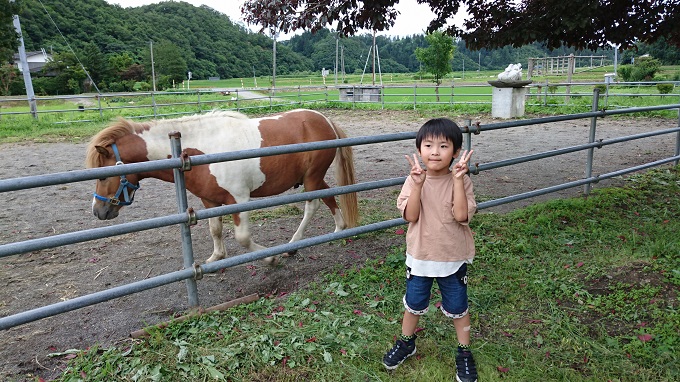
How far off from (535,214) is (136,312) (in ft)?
12.1

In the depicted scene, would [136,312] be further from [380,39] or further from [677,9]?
[380,39]

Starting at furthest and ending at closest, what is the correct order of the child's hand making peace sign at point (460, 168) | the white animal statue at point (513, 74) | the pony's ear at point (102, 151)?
the white animal statue at point (513, 74) < the pony's ear at point (102, 151) < the child's hand making peace sign at point (460, 168)

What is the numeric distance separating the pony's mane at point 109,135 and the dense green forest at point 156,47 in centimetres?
2422

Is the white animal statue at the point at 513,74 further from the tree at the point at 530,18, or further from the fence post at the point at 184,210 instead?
the fence post at the point at 184,210

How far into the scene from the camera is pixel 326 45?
8850 cm

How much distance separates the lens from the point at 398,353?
222 cm

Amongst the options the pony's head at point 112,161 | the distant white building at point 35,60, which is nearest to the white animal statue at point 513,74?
the pony's head at point 112,161

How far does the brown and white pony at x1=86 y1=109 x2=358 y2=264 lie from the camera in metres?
3.31

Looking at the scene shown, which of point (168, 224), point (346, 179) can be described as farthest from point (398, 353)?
point (346, 179)

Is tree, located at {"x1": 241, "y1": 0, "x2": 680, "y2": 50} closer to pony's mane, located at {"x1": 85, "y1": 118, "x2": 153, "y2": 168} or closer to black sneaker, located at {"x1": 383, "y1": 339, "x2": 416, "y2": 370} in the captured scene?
pony's mane, located at {"x1": 85, "y1": 118, "x2": 153, "y2": 168}

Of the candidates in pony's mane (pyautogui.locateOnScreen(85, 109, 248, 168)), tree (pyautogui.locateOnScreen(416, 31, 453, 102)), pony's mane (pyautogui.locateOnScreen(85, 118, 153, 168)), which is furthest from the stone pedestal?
tree (pyautogui.locateOnScreen(416, 31, 453, 102))

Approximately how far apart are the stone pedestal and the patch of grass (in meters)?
11.1

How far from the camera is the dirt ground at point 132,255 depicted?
264 centimetres

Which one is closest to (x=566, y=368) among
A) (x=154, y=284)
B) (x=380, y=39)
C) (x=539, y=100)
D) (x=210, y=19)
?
(x=154, y=284)
